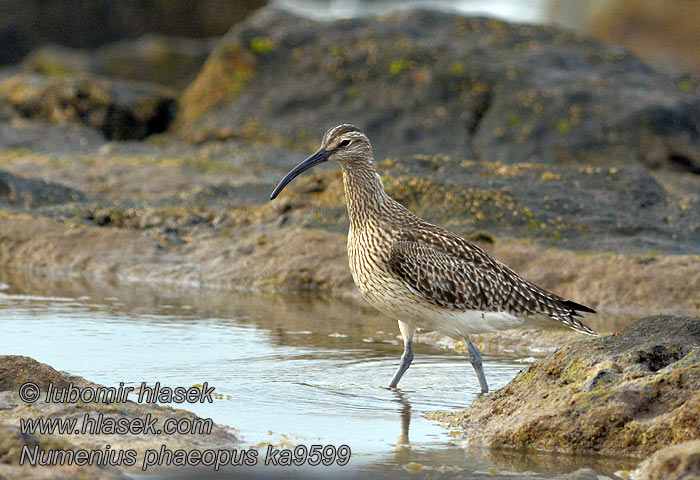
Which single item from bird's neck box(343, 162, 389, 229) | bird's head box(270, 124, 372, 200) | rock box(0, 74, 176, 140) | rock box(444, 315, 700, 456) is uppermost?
rock box(0, 74, 176, 140)

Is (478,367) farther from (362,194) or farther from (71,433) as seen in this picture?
(71,433)

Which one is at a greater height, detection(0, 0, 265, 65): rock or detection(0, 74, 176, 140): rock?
detection(0, 0, 265, 65): rock

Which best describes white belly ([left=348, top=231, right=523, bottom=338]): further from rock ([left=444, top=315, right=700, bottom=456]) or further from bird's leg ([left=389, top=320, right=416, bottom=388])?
rock ([left=444, top=315, right=700, bottom=456])

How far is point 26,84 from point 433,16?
705cm

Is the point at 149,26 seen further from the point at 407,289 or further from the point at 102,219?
the point at 407,289

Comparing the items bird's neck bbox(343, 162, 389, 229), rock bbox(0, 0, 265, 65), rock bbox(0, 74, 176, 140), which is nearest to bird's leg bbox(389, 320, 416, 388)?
bird's neck bbox(343, 162, 389, 229)

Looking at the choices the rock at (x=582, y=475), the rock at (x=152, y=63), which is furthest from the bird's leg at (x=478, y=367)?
the rock at (x=152, y=63)

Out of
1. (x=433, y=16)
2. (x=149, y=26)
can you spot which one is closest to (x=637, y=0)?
(x=149, y=26)

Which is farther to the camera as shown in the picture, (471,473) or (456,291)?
(456,291)

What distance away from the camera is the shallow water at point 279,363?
6316mm

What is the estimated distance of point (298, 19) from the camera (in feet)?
63.3

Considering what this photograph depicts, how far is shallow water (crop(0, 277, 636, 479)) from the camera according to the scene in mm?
6316

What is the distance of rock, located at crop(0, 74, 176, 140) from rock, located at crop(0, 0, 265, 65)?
1153 cm

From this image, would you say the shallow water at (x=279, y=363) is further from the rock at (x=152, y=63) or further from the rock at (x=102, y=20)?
the rock at (x=102, y=20)
